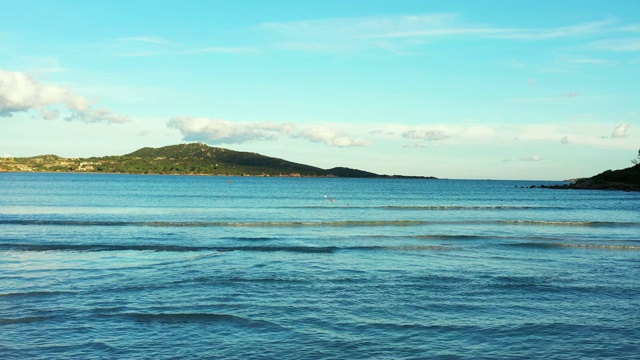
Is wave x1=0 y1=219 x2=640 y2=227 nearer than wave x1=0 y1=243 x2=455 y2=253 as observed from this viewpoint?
No

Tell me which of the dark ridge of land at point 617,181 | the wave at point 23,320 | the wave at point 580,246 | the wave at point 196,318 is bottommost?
the wave at point 23,320

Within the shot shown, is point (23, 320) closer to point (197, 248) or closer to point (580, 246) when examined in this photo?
point (197, 248)

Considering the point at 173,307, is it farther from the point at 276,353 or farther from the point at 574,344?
the point at 574,344

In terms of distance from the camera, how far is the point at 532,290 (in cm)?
1938

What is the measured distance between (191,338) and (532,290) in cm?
1221

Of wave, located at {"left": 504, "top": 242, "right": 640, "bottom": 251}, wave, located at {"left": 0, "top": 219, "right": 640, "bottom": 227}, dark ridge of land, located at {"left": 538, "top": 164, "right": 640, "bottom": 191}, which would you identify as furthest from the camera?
dark ridge of land, located at {"left": 538, "top": 164, "right": 640, "bottom": 191}

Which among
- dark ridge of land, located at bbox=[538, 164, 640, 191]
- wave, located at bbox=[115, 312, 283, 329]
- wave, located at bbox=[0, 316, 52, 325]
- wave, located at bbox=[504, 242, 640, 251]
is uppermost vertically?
dark ridge of land, located at bbox=[538, 164, 640, 191]

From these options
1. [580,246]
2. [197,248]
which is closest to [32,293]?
[197,248]

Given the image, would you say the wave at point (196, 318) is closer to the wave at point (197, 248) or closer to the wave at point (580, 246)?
the wave at point (197, 248)

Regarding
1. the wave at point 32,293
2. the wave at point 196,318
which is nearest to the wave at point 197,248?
the wave at point 32,293

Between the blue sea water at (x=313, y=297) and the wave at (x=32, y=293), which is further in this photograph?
the wave at (x=32, y=293)

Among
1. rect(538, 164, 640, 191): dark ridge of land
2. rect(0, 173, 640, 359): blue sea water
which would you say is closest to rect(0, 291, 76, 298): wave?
rect(0, 173, 640, 359): blue sea water

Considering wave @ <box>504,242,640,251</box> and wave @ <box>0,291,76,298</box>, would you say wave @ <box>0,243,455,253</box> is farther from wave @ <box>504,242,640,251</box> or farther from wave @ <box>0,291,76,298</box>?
wave @ <box>0,291,76,298</box>

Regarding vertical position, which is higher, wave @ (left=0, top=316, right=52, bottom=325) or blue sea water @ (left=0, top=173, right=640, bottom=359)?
blue sea water @ (left=0, top=173, right=640, bottom=359)
